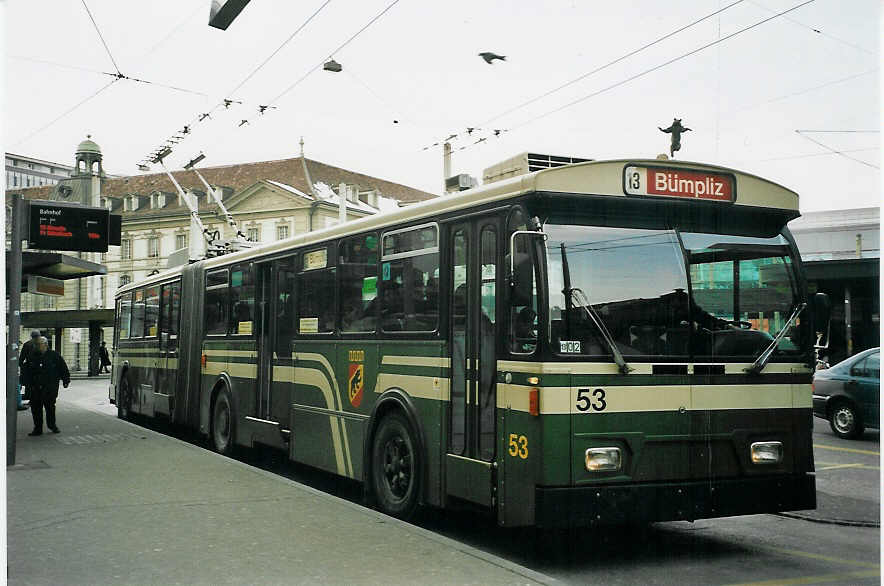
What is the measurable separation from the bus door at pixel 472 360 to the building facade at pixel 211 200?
363 centimetres

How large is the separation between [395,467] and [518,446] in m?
2.07

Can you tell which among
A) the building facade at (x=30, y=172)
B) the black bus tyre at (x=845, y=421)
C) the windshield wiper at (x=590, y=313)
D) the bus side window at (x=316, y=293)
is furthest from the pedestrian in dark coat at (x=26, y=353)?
the black bus tyre at (x=845, y=421)

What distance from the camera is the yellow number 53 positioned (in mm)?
6871

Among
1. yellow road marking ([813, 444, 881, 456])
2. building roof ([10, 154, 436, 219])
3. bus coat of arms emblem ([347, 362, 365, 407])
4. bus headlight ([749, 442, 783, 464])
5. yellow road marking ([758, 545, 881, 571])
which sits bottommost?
yellow road marking ([813, 444, 881, 456])

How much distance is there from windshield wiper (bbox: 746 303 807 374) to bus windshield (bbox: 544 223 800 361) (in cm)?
3

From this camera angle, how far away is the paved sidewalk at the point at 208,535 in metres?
6.10

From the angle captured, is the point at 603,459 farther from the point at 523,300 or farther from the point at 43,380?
the point at 43,380

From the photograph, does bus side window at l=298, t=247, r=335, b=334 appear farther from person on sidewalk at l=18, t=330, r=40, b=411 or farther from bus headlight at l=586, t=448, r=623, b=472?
person on sidewalk at l=18, t=330, r=40, b=411

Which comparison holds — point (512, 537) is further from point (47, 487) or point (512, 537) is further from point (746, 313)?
point (47, 487)

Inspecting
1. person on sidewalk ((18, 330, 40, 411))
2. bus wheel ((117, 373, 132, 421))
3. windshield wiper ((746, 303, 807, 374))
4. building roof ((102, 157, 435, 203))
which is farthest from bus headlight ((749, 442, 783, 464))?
bus wheel ((117, 373, 132, 421))

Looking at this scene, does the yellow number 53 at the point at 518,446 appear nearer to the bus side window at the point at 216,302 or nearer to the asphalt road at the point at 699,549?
the asphalt road at the point at 699,549

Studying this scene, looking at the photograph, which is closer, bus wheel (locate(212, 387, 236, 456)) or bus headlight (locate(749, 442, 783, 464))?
bus headlight (locate(749, 442, 783, 464))

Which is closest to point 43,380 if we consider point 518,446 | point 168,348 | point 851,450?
point 168,348

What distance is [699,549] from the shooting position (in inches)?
303
